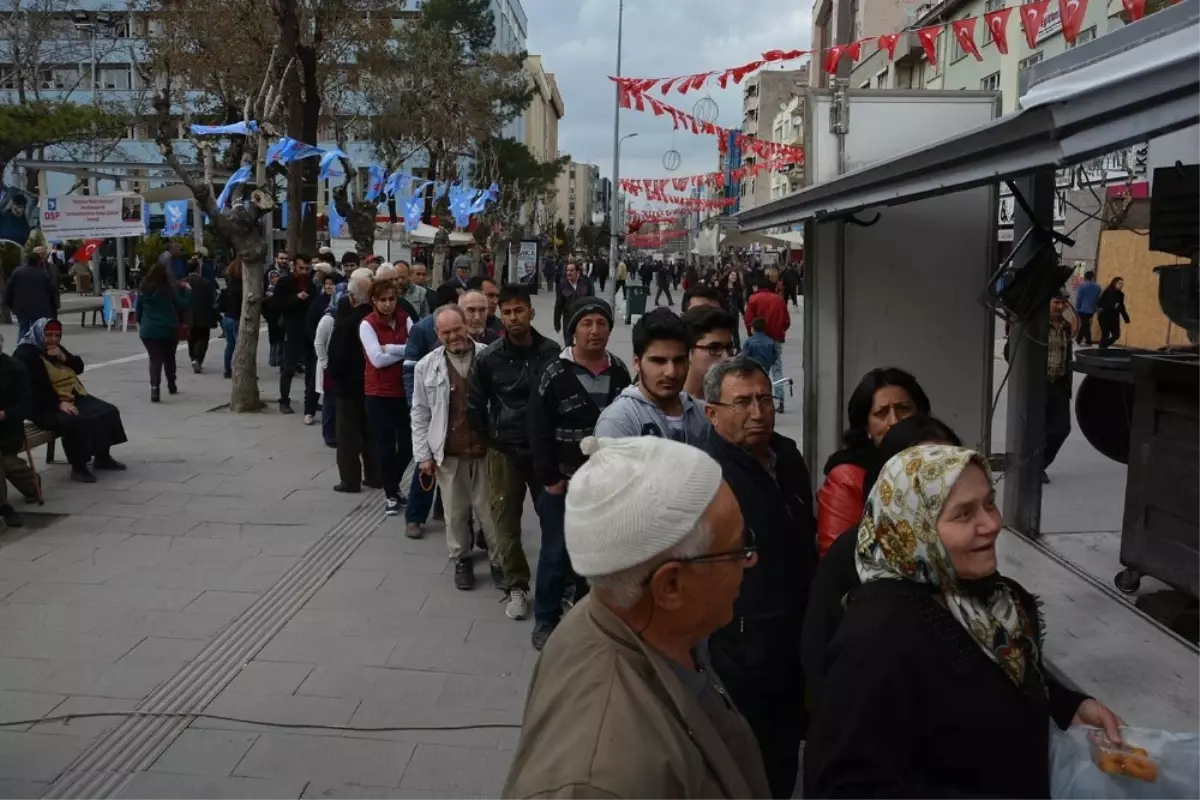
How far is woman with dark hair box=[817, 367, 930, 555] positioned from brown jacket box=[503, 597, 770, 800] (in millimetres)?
1568

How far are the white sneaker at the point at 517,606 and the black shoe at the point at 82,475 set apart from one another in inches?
187

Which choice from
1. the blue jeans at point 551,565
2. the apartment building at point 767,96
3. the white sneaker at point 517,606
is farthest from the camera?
the apartment building at point 767,96

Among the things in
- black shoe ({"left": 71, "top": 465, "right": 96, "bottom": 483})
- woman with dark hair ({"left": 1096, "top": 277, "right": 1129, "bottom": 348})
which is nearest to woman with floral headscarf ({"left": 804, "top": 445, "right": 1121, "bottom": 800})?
black shoe ({"left": 71, "top": 465, "right": 96, "bottom": 483})

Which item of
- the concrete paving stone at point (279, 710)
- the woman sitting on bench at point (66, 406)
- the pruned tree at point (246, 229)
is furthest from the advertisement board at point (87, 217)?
the concrete paving stone at point (279, 710)

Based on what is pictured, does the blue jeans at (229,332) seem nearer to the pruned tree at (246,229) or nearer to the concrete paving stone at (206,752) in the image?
the pruned tree at (246,229)

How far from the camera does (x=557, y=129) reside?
140750mm

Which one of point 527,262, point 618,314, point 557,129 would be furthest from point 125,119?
point 557,129

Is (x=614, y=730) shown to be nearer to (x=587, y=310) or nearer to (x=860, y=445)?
(x=860, y=445)

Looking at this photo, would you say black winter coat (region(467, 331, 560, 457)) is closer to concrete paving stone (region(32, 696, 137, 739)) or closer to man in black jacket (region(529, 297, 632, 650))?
man in black jacket (region(529, 297, 632, 650))

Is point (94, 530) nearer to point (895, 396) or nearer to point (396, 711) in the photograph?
point (396, 711)

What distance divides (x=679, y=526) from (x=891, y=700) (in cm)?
70

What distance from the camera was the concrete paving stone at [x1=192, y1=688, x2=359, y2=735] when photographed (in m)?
4.62

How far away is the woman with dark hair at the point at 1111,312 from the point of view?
63.6 ft

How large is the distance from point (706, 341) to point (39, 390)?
624cm
